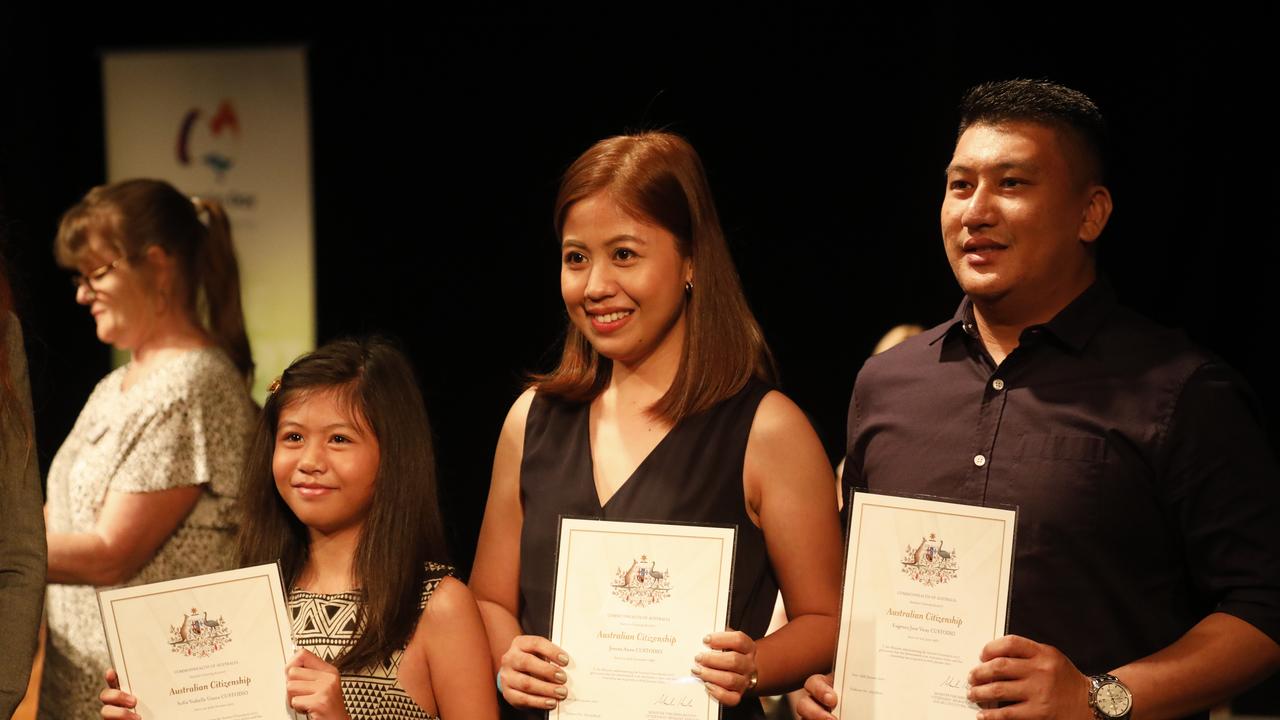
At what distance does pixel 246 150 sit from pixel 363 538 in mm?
3808

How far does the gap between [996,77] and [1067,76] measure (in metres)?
0.26

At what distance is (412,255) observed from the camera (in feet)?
19.0

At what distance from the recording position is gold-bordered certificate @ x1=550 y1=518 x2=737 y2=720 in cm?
198

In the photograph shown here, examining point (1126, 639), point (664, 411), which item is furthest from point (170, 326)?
point (1126, 639)

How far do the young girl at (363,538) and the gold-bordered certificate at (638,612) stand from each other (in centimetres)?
29

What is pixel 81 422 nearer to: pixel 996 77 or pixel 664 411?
pixel 664 411

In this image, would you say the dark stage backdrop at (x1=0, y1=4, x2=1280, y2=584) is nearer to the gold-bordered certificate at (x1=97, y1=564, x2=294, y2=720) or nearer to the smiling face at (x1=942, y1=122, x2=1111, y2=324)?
the gold-bordered certificate at (x1=97, y1=564, x2=294, y2=720)

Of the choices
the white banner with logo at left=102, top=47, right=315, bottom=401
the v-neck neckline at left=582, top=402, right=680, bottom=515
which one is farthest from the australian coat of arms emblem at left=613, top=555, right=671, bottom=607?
the white banner with logo at left=102, top=47, right=315, bottom=401

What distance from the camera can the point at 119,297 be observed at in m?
3.19

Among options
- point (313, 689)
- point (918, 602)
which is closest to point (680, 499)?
point (918, 602)

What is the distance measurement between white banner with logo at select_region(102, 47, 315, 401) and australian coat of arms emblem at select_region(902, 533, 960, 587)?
4209 mm
